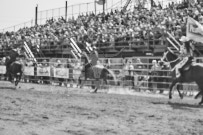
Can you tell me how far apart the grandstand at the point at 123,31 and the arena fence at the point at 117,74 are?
8.06ft

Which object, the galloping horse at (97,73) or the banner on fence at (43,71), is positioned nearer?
the galloping horse at (97,73)

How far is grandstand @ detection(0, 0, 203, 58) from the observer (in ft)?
68.9

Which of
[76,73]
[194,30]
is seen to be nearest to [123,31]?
[76,73]

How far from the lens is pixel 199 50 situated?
19.9 meters

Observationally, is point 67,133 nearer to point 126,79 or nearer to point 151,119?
point 151,119

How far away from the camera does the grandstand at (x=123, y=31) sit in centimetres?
2102

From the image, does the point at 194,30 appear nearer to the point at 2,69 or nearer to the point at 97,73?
the point at 97,73

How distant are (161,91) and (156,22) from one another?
7.25m

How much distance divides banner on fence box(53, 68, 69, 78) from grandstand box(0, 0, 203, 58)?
12.6ft

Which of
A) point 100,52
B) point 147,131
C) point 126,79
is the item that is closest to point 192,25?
point 126,79

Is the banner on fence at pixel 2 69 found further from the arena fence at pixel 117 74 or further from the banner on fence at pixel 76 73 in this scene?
the banner on fence at pixel 76 73

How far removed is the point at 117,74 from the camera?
745 inches

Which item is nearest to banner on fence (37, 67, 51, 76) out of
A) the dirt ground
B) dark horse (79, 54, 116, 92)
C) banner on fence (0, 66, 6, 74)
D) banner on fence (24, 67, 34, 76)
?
banner on fence (24, 67, 34, 76)

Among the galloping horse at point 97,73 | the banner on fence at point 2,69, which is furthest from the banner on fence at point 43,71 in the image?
the banner on fence at point 2,69
